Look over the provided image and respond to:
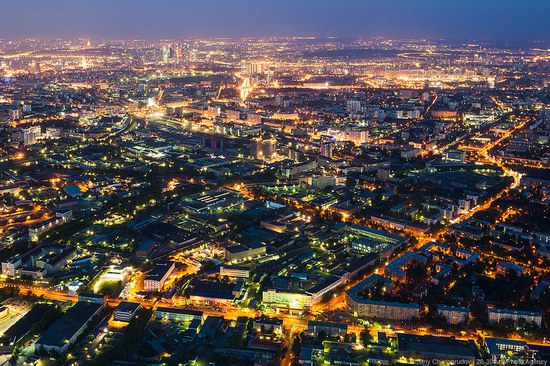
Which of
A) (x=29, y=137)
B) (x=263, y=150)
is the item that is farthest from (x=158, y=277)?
(x=29, y=137)

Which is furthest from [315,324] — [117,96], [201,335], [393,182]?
[117,96]

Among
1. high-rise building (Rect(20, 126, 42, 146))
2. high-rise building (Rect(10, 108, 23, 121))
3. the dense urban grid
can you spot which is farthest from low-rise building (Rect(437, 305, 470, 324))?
high-rise building (Rect(10, 108, 23, 121))

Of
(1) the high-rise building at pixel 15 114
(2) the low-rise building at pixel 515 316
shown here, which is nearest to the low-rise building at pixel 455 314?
(2) the low-rise building at pixel 515 316

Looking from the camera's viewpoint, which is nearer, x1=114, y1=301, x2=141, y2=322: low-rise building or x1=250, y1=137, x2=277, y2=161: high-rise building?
x1=114, y1=301, x2=141, y2=322: low-rise building

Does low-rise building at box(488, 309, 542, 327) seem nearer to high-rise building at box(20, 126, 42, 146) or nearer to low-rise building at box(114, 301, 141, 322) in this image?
low-rise building at box(114, 301, 141, 322)

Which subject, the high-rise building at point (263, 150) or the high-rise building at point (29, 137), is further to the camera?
the high-rise building at point (29, 137)

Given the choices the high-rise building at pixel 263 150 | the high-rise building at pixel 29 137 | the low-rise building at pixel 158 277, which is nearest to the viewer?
the low-rise building at pixel 158 277

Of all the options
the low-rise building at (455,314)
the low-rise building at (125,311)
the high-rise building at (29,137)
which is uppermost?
the high-rise building at (29,137)

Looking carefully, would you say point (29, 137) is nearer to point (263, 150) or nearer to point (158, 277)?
point (263, 150)

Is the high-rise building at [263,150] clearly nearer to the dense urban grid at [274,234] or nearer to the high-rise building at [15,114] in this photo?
the dense urban grid at [274,234]
